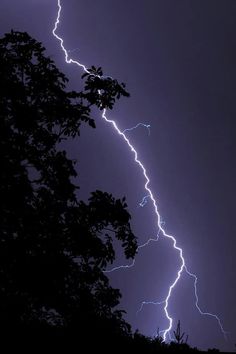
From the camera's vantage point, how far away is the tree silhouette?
242cm

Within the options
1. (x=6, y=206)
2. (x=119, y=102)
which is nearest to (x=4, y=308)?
(x=6, y=206)

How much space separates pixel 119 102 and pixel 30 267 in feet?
18.5

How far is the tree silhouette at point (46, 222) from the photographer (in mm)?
2422

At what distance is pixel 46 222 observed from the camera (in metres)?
2.65

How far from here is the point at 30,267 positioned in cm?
239

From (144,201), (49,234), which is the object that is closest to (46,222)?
(49,234)

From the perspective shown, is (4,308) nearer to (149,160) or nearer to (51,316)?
(51,316)

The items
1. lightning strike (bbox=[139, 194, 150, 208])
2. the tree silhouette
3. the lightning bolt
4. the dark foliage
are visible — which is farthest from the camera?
lightning strike (bbox=[139, 194, 150, 208])

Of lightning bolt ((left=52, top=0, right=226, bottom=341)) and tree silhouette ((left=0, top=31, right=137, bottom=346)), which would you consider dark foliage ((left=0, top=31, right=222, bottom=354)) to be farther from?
lightning bolt ((left=52, top=0, right=226, bottom=341))

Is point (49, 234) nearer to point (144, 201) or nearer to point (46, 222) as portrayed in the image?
point (46, 222)

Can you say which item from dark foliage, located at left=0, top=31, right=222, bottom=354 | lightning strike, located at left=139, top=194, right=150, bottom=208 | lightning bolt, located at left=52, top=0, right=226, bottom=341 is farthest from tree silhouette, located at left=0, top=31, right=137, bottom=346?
lightning strike, located at left=139, top=194, right=150, bottom=208

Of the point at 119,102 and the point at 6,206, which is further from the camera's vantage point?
the point at 119,102

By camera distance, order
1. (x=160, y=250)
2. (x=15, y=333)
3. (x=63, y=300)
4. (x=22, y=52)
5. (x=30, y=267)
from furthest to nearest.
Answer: (x=160, y=250) < (x=22, y=52) < (x=63, y=300) < (x=30, y=267) < (x=15, y=333)

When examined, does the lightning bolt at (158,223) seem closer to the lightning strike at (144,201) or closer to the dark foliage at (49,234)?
the lightning strike at (144,201)
